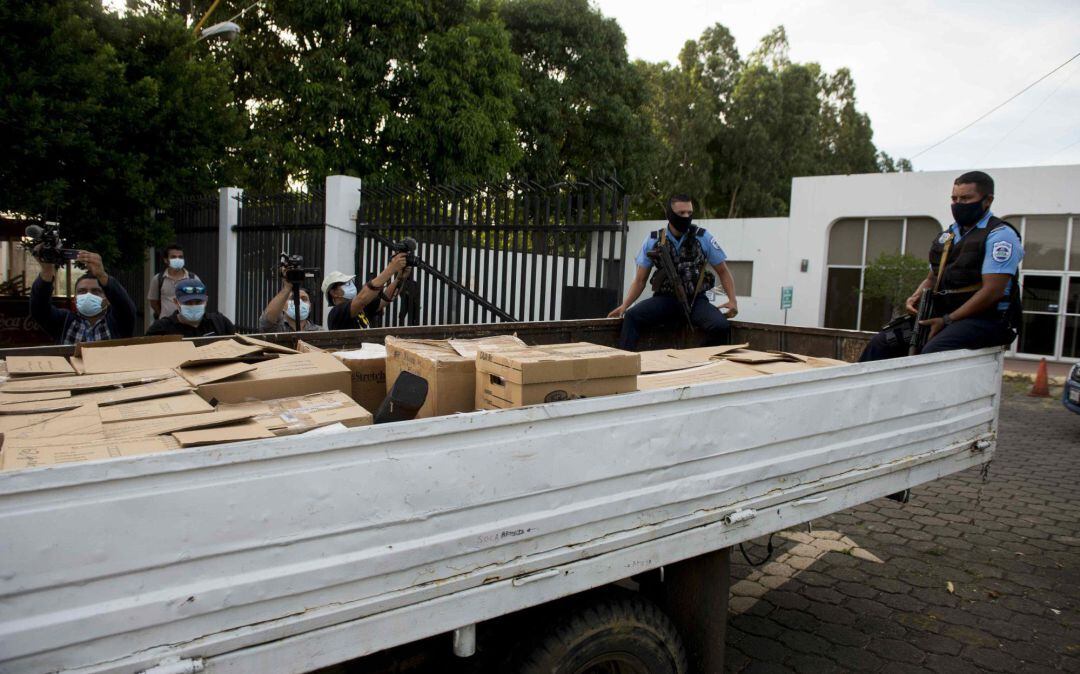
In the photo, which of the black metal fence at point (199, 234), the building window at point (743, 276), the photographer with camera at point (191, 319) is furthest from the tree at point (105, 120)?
the building window at point (743, 276)

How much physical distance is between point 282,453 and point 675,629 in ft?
4.97

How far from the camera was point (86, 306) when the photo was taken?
16.0 ft

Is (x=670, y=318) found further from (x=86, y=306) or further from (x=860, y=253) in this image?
(x=860, y=253)

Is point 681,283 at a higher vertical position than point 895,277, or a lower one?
lower

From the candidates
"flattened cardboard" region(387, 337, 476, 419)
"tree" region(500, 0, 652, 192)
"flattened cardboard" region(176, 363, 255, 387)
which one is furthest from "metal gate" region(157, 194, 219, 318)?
"tree" region(500, 0, 652, 192)

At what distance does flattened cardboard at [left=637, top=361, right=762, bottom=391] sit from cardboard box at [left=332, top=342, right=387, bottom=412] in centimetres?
115

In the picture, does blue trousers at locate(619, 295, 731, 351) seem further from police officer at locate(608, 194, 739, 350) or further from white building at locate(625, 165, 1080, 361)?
white building at locate(625, 165, 1080, 361)

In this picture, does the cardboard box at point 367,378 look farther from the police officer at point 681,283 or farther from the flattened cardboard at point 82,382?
the police officer at point 681,283

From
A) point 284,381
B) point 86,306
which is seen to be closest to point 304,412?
point 284,381

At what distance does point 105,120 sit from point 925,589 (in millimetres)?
10127

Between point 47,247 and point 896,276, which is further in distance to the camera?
point 896,276

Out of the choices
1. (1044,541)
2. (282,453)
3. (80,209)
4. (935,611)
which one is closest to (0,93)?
(80,209)

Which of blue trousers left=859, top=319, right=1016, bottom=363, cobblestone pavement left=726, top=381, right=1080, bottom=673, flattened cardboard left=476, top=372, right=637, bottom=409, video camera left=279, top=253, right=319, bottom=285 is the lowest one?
cobblestone pavement left=726, top=381, right=1080, bottom=673

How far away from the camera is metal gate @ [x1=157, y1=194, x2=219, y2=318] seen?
37.5 feet
